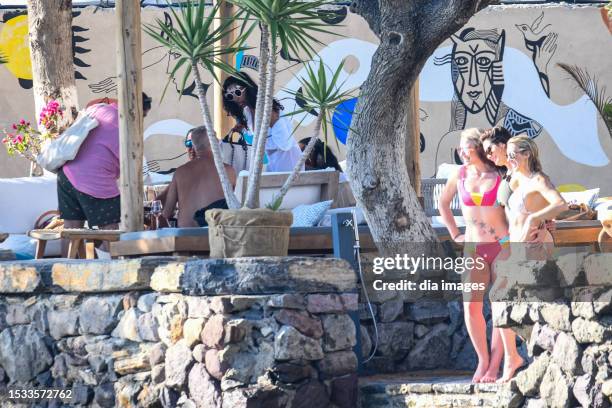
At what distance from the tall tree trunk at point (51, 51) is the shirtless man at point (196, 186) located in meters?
3.99

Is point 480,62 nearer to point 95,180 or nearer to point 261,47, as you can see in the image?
point 95,180

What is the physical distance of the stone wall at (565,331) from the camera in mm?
5637

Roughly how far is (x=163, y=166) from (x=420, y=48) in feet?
27.4

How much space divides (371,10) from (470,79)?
26.9 ft

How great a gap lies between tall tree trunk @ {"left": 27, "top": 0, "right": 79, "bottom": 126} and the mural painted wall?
3.07 metres

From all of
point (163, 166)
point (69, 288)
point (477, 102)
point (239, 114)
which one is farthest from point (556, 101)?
point (69, 288)

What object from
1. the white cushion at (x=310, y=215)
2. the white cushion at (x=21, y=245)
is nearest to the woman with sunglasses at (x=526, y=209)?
the white cushion at (x=310, y=215)

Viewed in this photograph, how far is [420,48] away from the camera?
25.8 ft

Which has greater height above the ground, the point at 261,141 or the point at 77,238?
the point at 261,141

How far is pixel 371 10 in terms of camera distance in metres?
8.20

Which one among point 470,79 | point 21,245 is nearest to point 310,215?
point 21,245

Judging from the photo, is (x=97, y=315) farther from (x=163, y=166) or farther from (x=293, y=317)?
(x=163, y=166)

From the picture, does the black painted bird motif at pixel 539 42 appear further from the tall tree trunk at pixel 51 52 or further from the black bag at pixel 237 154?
the black bag at pixel 237 154

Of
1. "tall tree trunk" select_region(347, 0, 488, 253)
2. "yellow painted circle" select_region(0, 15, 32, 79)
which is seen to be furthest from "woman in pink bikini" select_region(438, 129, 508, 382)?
"yellow painted circle" select_region(0, 15, 32, 79)
